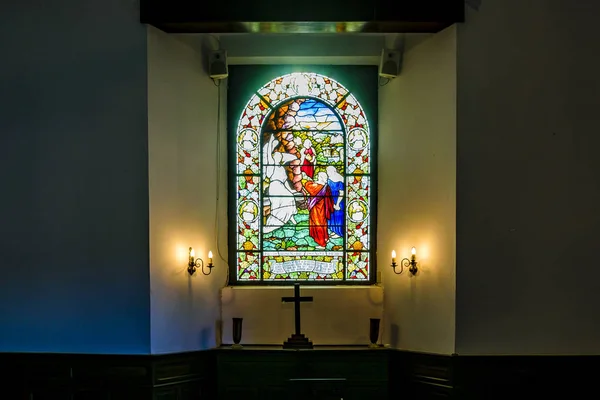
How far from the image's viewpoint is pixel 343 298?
220 inches

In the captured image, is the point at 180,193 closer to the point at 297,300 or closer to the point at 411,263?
the point at 297,300

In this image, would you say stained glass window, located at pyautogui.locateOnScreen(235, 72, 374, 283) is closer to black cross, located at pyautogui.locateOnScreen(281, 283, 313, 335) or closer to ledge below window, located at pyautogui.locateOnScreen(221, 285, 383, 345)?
ledge below window, located at pyautogui.locateOnScreen(221, 285, 383, 345)

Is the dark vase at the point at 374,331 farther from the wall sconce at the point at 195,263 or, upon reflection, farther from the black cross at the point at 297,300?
the wall sconce at the point at 195,263

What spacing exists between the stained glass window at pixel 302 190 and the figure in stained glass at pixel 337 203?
0.01 meters

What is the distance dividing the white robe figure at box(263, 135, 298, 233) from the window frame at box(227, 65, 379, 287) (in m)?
0.17
